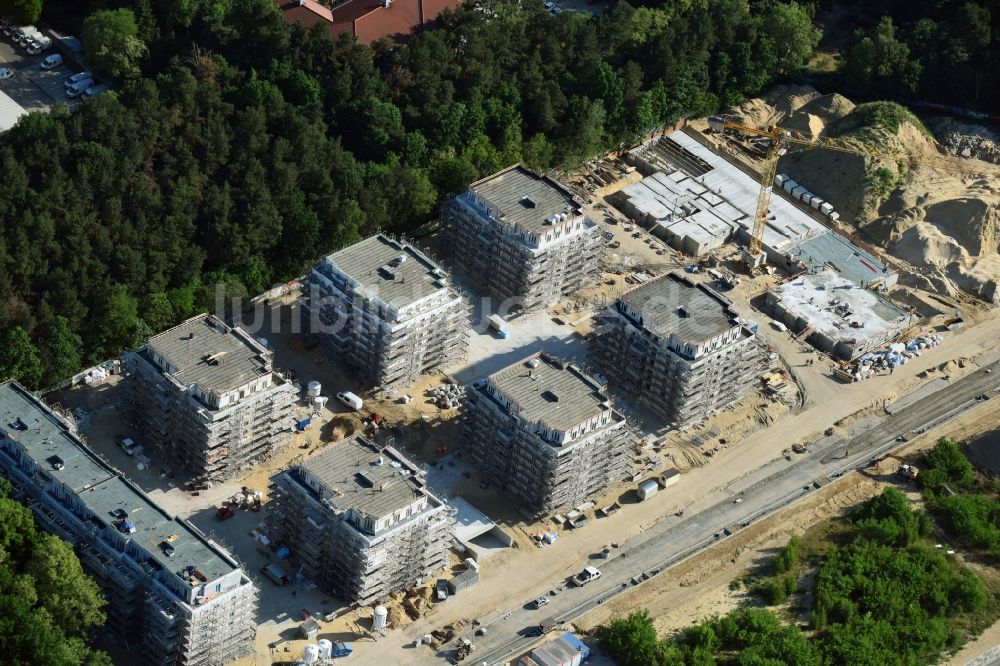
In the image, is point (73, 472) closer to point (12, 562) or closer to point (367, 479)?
point (12, 562)

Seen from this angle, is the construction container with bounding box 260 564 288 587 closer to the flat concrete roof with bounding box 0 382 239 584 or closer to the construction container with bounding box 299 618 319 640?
the construction container with bounding box 299 618 319 640

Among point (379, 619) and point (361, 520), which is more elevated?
point (361, 520)

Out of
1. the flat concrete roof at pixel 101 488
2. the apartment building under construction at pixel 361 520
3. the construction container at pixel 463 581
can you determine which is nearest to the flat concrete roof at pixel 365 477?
the apartment building under construction at pixel 361 520

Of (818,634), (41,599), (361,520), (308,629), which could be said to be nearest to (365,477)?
(361,520)

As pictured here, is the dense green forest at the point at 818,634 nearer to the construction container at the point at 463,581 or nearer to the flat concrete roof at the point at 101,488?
the construction container at the point at 463,581

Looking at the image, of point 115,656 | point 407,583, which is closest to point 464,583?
point 407,583

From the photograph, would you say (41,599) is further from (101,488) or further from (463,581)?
(463,581)

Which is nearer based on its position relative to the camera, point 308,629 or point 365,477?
point 308,629
